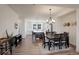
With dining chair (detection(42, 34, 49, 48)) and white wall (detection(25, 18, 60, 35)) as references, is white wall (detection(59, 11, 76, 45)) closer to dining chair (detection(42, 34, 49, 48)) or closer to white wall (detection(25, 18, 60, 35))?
white wall (detection(25, 18, 60, 35))

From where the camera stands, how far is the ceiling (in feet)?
7.09

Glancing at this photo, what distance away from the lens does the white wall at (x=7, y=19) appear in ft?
7.23

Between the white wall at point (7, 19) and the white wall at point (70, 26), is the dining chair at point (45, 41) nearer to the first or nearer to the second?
the white wall at point (70, 26)

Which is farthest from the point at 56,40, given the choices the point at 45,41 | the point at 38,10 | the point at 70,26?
the point at 38,10

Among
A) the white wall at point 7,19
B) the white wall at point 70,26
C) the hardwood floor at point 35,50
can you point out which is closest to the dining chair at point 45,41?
the hardwood floor at point 35,50

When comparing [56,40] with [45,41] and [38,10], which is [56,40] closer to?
[45,41]

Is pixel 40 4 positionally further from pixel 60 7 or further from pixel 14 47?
pixel 14 47

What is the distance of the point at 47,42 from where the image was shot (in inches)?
97.4

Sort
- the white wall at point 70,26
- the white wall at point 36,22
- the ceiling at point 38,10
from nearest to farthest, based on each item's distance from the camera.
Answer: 1. the ceiling at point 38,10
2. the white wall at point 70,26
3. the white wall at point 36,22

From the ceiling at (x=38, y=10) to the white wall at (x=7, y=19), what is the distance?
11 centimetres

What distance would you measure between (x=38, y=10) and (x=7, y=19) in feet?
2.04

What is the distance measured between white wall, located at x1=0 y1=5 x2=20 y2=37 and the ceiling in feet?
0.34

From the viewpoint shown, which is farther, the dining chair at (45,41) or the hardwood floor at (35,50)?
the dining chair at (45,41)
